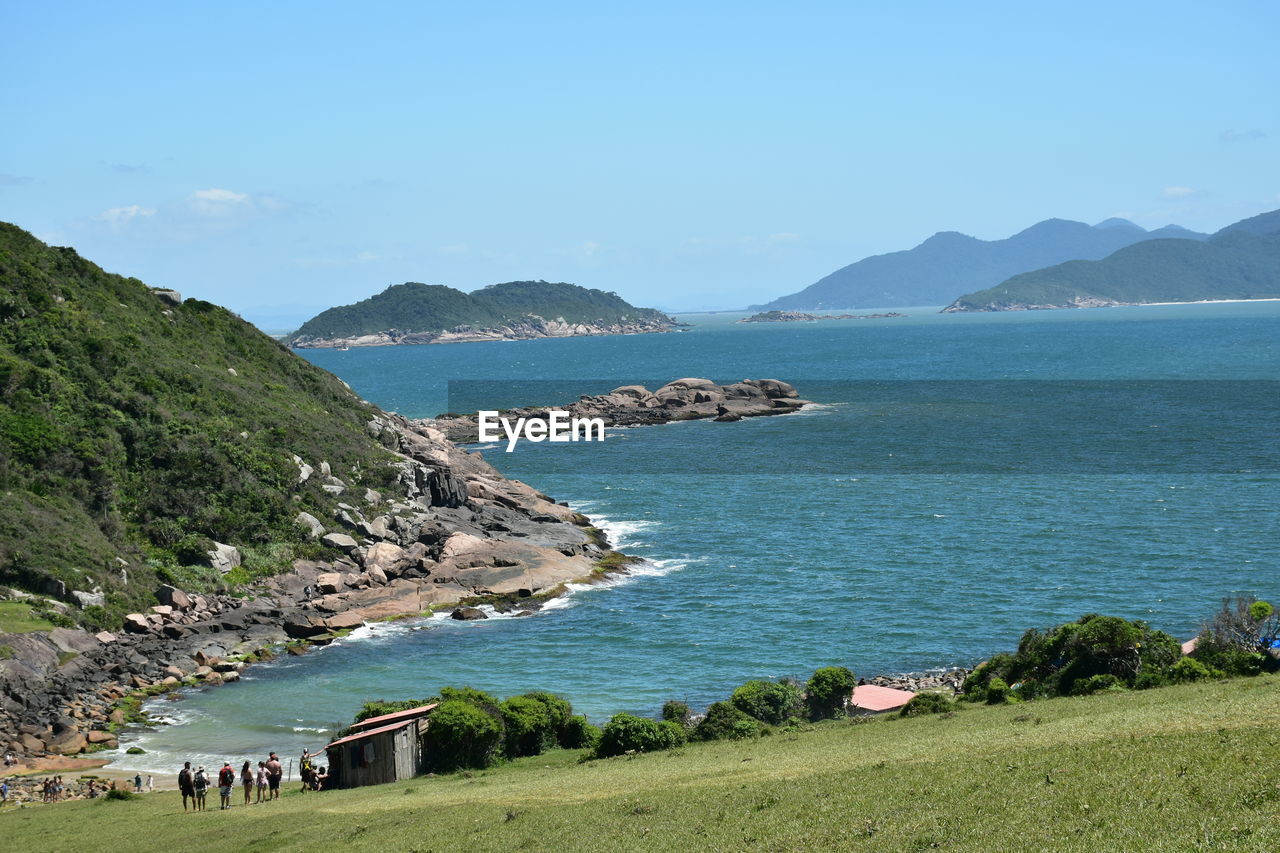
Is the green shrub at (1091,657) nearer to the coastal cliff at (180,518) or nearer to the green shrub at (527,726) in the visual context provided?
the green shrub at (527,726)

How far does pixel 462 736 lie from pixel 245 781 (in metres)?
7.40

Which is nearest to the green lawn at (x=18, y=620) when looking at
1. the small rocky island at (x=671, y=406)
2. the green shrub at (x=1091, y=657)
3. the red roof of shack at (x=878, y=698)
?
the red roof of shack at (x=878, y=698)

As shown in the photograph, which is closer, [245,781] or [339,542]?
[245,781]

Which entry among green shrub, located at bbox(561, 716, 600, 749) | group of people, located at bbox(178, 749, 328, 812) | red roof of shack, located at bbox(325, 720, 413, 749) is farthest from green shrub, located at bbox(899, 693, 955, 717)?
group of people, located at bbox(178, 749, 328, 812)

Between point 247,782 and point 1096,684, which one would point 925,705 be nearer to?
point 1096,684

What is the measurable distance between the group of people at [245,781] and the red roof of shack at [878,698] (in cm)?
2067

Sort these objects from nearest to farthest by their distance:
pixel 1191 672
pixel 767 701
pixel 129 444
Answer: pixel 1191 672 → pixel 767 701 → pixel 129 444

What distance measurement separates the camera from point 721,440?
126562 millimetres

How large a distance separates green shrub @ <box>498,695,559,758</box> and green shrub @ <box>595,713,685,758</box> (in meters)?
3.30

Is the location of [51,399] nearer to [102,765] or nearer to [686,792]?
[102,765]

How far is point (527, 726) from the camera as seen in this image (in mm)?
42281

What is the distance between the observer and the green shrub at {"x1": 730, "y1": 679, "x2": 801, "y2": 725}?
43.2m

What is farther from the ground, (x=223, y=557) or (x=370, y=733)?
(x=223, y=557)

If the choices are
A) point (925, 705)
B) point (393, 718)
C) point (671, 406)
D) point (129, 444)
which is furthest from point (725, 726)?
point (671, 406)
